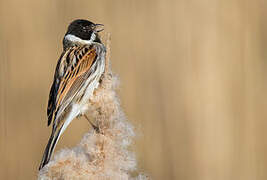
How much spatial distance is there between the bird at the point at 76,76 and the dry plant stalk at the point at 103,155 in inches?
16.6

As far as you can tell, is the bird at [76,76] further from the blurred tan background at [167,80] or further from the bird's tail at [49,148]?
the blurred tan background at [167,80]

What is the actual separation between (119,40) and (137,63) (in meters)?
0.24

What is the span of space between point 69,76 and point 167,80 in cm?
99

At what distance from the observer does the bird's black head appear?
2.89m

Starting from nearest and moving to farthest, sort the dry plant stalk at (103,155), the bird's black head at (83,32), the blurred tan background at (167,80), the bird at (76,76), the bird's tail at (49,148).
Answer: the dry plant stalk at (103,155), the bird's tail at (49,148), the bird at (76,76), the bird's black head at (83,32), the blurred tan background at (167,80)

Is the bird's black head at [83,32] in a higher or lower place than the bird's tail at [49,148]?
higher

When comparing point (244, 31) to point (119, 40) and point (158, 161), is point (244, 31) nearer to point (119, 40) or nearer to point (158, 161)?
point (119, 40)

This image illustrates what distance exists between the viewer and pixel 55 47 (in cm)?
341

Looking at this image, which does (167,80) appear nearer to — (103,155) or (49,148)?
(49,148)

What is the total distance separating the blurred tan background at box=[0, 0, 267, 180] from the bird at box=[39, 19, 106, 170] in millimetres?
527

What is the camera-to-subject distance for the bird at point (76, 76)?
7.79 ft

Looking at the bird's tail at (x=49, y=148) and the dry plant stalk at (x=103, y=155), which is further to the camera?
the bird's tail at (x=49, y=148)

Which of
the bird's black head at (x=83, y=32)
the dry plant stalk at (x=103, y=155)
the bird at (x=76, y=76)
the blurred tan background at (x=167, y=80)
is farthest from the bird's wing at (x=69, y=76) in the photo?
the blurred tan background at (x=167, y=80)

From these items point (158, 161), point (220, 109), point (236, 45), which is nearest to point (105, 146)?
point (158, 161)
